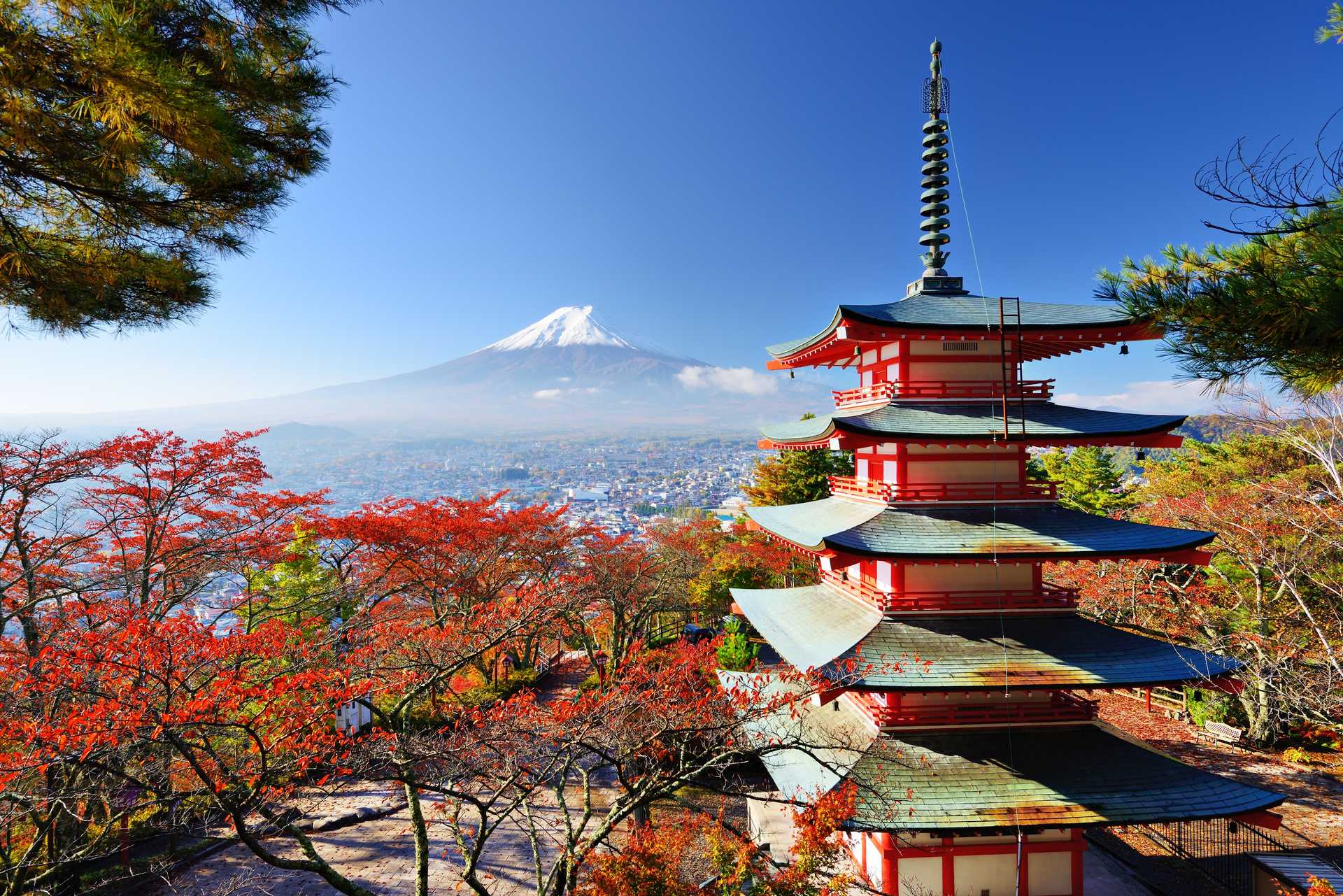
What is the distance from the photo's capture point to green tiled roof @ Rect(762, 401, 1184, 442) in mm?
7508

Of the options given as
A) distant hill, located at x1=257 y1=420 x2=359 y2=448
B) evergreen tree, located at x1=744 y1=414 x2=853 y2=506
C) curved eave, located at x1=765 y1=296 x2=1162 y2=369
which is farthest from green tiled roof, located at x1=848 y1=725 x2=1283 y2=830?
distant hill, located at x1=257 y1=420 x2=359 y2=448

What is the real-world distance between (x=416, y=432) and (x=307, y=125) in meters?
186

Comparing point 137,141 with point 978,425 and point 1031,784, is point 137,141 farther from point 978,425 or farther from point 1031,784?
point 1031,784

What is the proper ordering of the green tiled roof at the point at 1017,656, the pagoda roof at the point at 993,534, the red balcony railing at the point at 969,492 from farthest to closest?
1. the red balcony railing at the point at 969,492
2. the pagoda roof at the point at 993,534
3. the green tiled roof at the point at 1017,656

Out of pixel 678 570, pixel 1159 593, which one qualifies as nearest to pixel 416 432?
pixel 678 570

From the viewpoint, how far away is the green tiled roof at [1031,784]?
22.0 feet

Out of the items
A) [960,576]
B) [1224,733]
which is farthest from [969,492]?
[1224,733]

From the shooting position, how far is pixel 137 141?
314 cm

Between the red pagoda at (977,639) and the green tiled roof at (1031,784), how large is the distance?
0.02 metres

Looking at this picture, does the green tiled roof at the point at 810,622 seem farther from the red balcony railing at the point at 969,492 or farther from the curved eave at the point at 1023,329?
the curved eave at the point at 1023,329

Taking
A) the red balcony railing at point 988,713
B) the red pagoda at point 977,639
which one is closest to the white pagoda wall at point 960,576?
the red pagoda at point 977,639

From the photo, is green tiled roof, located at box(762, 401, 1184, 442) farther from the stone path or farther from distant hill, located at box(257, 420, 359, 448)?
distant hill, located at box(257, 420, 359, 448)

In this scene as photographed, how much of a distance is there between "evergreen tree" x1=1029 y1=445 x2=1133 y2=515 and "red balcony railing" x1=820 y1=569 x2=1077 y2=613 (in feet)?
65.4

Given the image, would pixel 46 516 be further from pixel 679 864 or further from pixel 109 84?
pixel 679 864
